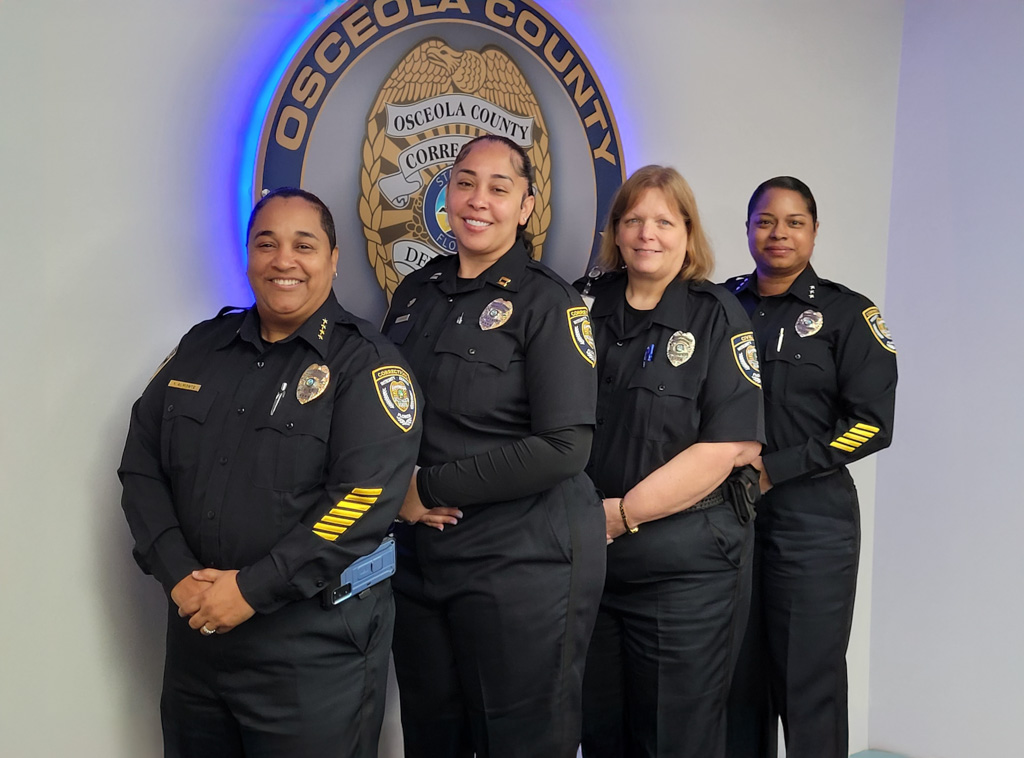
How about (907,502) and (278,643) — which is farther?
(907,502)

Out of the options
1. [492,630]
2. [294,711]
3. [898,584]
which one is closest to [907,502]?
[898,584]

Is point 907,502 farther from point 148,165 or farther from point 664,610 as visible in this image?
point 148,165

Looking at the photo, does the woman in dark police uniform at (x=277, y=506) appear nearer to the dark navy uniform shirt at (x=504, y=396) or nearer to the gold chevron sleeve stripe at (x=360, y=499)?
the gold chevron sleeve stripe at (x=360, y=499)

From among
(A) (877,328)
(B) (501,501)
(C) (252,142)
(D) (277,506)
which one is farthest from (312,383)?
(A) (877,328)

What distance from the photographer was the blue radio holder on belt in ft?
6.06

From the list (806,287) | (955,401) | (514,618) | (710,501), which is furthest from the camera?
(955,401)

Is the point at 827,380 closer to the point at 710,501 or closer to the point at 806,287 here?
the point at 806,287

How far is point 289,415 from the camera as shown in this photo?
184 cm

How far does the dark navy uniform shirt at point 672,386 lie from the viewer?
7.57 ft

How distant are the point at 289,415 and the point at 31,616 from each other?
0.67 metres

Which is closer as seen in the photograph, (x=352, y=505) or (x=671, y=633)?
(x=352, y=505)

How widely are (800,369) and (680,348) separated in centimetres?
54

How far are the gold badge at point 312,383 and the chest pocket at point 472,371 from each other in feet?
0.94

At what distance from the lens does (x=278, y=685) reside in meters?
1.79
